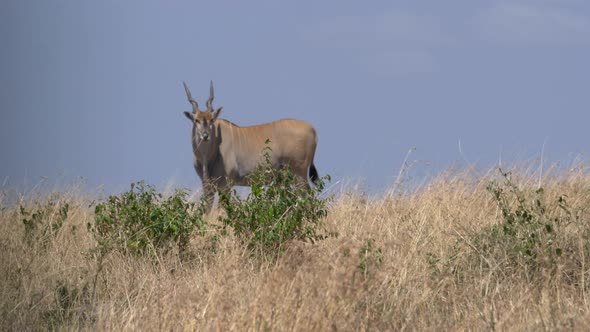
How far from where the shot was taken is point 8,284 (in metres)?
6.51

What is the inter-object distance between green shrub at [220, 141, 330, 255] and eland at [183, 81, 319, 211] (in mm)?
6029

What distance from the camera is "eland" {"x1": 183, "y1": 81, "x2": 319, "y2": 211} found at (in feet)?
45.5

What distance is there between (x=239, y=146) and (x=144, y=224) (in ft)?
23.7

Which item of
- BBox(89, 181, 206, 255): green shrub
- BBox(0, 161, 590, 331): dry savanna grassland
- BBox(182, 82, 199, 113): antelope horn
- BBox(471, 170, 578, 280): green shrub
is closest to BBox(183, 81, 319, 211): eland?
BBox(182, 82, 199, 113): antelope horn

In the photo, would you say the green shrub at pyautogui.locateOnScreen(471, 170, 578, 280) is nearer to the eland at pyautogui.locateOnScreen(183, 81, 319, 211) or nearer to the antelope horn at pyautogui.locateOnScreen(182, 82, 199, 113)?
the eland at pyautogui.locateOnScreen(183, 81, 319, 211)

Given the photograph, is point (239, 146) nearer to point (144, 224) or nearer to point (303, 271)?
point (144, 224)

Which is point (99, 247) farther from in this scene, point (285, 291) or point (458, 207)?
point (458, 207)

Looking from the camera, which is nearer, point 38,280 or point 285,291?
point 285,291

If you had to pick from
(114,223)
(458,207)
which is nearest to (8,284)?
(114,223)

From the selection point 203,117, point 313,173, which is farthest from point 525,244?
point 313,173

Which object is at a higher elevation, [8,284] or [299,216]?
[299,216]

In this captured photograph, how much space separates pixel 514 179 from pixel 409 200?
1.22m

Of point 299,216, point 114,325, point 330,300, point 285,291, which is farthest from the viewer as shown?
point 299,216

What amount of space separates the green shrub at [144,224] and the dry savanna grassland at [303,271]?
2cm
